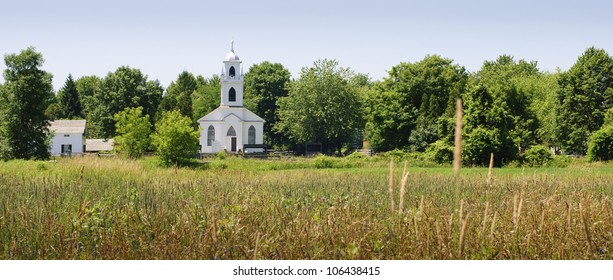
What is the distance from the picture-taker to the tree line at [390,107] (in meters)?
42.5

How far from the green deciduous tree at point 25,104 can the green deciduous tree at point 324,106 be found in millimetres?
24147

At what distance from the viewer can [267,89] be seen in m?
81.2

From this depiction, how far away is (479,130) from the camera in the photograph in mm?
40469

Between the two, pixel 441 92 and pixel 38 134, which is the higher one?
pixel 441 92

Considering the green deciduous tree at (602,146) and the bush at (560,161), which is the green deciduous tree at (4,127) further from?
the green deciduous tree at (602,146)

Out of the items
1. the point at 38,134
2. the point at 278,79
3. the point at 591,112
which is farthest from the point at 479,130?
the point at 278,79

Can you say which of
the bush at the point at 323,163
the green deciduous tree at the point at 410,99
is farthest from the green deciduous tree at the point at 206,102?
the bush at the point at 323,163

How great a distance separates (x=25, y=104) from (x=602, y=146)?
3611 centimetres

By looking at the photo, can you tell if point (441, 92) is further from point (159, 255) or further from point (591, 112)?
point (159, 255)

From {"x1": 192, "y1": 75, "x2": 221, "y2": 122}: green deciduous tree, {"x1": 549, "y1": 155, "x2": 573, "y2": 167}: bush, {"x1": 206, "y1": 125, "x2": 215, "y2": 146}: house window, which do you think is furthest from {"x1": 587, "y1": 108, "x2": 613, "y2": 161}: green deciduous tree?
{"x1": 192, "y1": 75, "x2": 221, "y2": 122}: green deciduous tree

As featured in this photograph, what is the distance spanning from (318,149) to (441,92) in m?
14.9

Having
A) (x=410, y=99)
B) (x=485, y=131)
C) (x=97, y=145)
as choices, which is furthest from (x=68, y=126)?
(x=485, y=131)

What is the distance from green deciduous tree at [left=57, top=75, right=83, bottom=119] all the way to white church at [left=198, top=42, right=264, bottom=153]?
3119cm

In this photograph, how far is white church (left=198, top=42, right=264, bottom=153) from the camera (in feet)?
222
